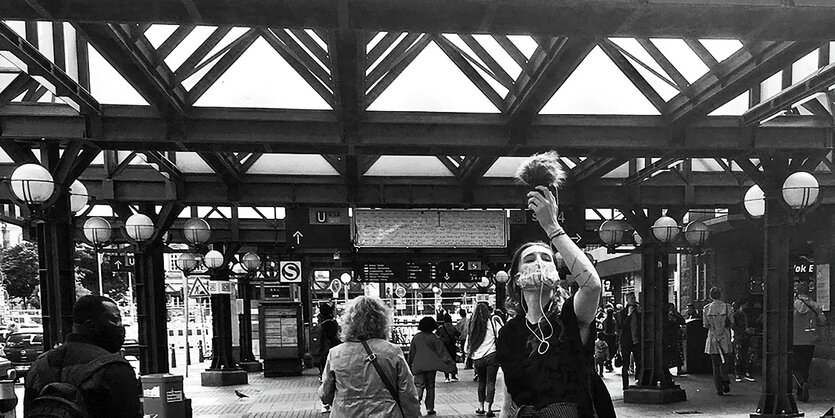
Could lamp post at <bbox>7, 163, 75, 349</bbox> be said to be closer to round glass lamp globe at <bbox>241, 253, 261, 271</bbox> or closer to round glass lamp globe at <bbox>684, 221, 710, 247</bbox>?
round glass lamp globe at <bbox>684, 221, 710, 247</bbox>

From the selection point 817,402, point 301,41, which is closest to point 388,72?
point 301,41

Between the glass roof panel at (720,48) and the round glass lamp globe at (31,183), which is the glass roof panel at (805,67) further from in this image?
the round glass lamp globe at (31,183)

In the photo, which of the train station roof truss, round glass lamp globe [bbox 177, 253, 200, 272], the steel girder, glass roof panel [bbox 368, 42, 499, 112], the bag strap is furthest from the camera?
round glass lamp globe [bbox 177, 253, 200, 272]

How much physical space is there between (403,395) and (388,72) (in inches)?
148

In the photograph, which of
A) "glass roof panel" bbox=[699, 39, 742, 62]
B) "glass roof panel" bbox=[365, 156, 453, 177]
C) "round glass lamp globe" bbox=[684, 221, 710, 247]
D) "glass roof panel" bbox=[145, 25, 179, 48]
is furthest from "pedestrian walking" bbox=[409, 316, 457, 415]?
"glass roof panel" bbox=[145, 25, 179, 48]

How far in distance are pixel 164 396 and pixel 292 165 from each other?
418 cm

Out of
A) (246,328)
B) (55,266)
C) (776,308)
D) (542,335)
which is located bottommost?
(246,328)

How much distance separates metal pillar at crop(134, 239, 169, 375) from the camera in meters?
11.0

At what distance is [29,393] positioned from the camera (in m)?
3.21

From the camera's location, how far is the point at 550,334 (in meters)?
2.45

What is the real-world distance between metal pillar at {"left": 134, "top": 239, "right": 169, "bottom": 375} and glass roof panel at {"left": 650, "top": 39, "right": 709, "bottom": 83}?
26.6 ft

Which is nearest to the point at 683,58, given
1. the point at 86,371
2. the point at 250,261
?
the point at 86,371

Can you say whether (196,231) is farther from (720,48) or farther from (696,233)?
(720,48)

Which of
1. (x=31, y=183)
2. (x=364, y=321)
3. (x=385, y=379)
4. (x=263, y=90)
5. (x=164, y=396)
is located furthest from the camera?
(x=164, y=396)
